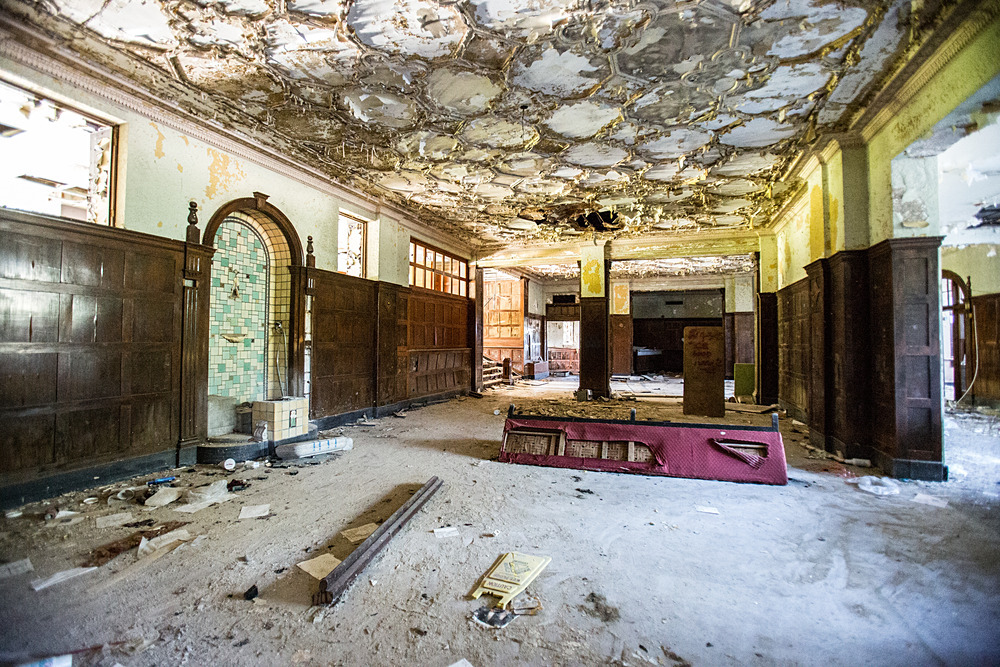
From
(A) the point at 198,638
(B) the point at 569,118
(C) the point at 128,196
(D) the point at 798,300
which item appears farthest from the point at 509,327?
(A) the point at 198,638

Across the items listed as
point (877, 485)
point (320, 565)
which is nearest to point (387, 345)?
point (320, 565)

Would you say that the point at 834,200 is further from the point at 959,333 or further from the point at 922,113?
the point at 959,333

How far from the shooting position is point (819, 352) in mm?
5406

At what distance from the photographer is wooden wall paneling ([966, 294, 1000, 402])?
8242mm

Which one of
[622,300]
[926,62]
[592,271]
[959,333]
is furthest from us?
[622,300]

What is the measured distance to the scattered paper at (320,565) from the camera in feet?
8.07

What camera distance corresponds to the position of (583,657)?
5.97 ft

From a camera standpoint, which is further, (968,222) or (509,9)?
(968,222)

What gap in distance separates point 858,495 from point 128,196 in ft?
23.3

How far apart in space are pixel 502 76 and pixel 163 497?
180 inches

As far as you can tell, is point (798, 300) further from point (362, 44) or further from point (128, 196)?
point (128, 196)

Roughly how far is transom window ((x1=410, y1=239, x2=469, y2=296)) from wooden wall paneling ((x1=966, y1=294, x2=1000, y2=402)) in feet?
34.2

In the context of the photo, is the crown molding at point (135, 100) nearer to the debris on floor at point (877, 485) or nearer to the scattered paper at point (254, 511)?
the scattered paper at point (254, 511)

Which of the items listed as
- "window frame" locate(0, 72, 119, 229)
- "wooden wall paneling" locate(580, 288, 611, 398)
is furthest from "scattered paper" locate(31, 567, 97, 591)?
"wooden wall paneling" locate(580, 288, 611, 398)
